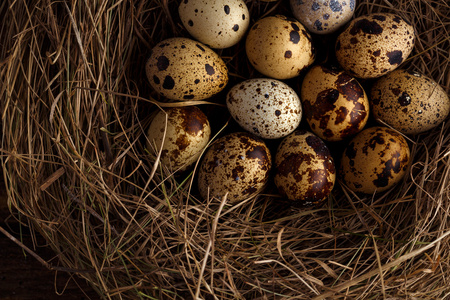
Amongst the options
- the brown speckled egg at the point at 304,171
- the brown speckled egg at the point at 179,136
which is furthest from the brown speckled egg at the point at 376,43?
the brown speckled egg at the point at 179,136

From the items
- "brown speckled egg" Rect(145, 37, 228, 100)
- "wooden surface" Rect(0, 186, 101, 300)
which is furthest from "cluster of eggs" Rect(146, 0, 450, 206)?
"wooden surface" Rect(0, 186, 101, 300)

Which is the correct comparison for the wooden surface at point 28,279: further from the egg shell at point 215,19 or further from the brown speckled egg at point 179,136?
the egg shell at point 215,19

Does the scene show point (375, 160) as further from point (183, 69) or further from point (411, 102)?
point (183, 69)

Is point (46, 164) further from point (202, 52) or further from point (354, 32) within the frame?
point (354, 32)

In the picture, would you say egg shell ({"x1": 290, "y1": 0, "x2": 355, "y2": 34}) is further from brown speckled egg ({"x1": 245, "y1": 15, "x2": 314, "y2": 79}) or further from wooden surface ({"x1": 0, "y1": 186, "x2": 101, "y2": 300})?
wooden surface ({"x1": 0, "y1": 186, "x2": 101, "y2": 300})

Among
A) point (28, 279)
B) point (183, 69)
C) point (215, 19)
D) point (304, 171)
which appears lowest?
point (28, 279)

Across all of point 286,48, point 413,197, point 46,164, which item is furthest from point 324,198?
point 46,164

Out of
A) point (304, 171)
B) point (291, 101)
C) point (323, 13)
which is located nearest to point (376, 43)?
point (323, 13)

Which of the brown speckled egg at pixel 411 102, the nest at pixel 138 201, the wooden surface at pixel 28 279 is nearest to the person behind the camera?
the nest at pixel 138 201
